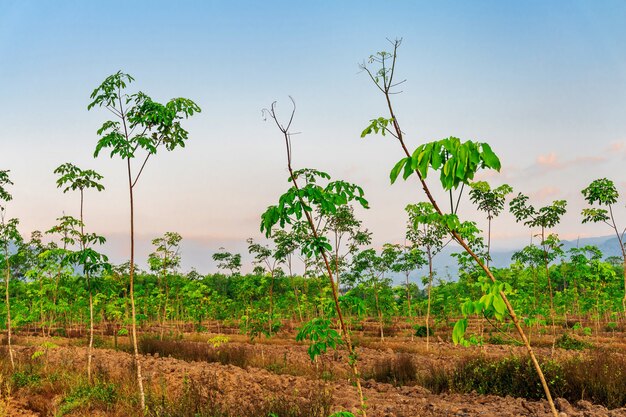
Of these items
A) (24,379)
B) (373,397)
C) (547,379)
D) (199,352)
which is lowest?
(199,352)

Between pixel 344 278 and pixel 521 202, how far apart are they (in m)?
13.8

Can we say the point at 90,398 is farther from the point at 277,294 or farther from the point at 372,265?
the point at 277,294

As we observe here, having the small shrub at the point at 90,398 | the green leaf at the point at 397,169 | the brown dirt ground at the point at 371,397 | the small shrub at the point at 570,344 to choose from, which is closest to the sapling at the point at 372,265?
the small shrub at the point at 570,344

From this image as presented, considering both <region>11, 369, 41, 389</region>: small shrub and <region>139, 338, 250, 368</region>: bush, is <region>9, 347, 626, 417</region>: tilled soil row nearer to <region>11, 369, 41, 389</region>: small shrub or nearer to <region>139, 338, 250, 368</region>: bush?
<region>11, 369, 41, 389</region>: small shrub

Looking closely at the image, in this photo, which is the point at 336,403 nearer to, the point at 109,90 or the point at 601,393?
the point at 601,393

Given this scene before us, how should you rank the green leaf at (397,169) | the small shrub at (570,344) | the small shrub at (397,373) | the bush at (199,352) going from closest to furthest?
the green leaf at (397,169)
the small shrub at (397,373)
the bush at (199,352)
the small shrub at (570,344)

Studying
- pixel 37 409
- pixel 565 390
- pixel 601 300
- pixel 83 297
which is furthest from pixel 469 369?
pixel 83 297

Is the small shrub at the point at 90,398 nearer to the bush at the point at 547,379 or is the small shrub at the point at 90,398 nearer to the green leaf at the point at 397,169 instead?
the bush at the point at 547,379


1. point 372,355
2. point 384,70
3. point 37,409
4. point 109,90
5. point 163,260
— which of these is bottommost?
point 372,355

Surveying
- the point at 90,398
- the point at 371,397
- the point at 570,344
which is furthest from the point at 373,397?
the point at 570,344

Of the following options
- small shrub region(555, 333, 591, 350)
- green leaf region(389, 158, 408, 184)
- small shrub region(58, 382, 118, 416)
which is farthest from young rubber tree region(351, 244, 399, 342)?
green leaf region(389, 158, 408, 184)

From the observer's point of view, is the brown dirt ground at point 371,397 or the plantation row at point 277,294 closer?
the brown dirt ground at point 371,397

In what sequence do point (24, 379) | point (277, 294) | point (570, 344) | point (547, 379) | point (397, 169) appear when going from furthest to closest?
point (277, 294) → point (570, 344) → point (24, 379) → point (547, 379) → point (397, 169)

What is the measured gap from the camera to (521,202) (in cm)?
1560
